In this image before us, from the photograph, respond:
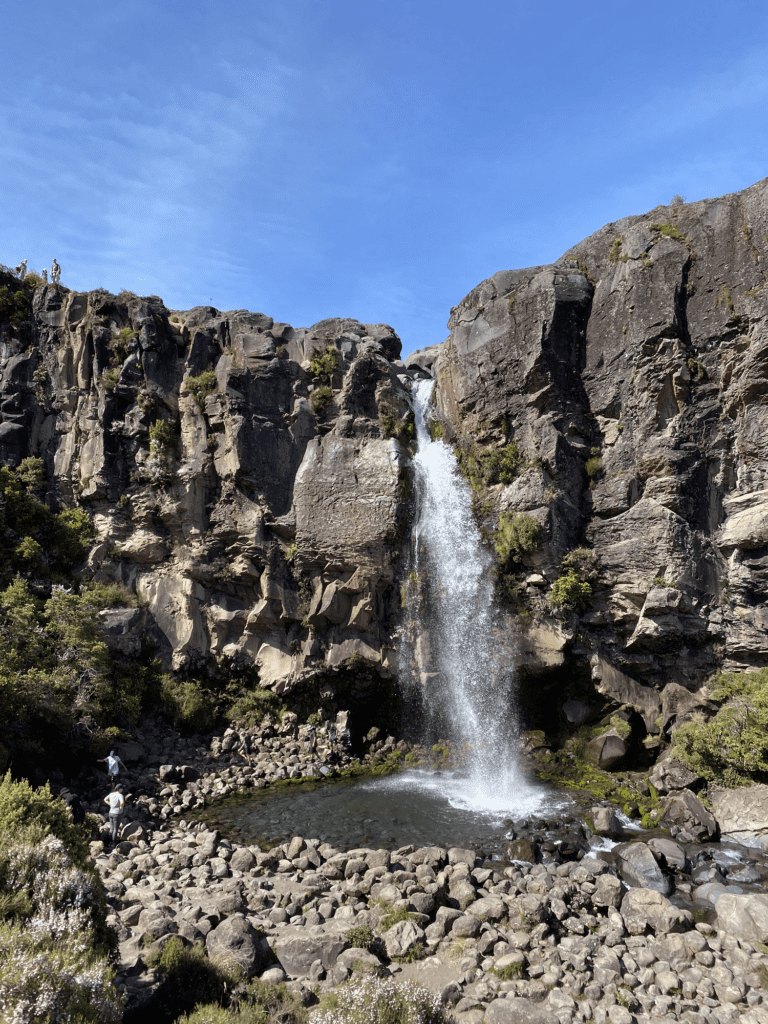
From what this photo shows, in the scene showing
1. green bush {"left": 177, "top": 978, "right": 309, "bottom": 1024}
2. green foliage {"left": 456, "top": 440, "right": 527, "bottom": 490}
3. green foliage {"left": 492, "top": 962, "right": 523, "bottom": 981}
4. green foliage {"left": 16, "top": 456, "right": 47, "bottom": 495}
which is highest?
green foliage {"left": 16, "top": 456, "right": 47, "bottom": 495}

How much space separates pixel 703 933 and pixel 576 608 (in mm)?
13364

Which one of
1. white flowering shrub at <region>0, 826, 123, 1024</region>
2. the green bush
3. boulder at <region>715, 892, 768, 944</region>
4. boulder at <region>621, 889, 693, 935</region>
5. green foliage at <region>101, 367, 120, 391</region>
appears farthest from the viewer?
green foliage at <region>101, 367, 120, 391</region>

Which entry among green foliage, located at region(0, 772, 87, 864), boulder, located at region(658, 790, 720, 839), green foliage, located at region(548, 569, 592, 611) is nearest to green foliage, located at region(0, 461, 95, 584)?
green foliage, located at region(0, 772, 87, 864)

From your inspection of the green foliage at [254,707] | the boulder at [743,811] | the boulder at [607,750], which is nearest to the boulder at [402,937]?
the boulder at [743,811]

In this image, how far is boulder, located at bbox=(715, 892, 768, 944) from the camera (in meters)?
10.3

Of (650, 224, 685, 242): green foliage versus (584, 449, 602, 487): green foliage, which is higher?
(650, 224, 685, 242): green foliage

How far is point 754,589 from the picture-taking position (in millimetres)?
20469

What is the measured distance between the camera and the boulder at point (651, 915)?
1062 cm

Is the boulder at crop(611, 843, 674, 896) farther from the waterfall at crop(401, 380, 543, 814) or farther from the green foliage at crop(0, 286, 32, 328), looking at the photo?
the green foliage at crop(0, 286, 32, 328)

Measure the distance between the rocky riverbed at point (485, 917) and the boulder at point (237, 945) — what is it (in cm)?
3

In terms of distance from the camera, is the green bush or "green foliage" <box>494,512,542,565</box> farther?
"green foliage" <box>494,512,542,565</box>

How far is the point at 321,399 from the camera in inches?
1125

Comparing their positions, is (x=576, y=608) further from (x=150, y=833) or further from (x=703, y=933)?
(x=150, y=833)

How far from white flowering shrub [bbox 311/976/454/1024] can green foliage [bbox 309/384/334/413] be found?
24054 mm
